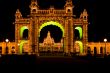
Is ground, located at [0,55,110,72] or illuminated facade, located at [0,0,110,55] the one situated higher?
illuminated facade, located at [0,0,110,55]

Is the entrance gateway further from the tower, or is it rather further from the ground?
the ground

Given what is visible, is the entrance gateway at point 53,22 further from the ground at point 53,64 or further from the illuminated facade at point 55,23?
the ground at point 53,64

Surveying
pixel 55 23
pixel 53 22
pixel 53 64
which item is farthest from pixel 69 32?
pixel 53 64

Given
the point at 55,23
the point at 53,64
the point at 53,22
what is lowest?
the point at 53,64

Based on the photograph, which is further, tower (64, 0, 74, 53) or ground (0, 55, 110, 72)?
tower (64, 0, 74, 53)

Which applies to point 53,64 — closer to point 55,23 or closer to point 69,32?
point 69,32

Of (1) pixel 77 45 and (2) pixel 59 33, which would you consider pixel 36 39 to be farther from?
(2) pixel 59 33

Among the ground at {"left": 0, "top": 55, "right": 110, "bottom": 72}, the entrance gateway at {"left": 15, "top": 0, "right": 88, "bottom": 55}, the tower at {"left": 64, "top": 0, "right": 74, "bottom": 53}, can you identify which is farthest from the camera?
the entrance gateway at {"left": 15, "top": 0, "right": 88, "bottom": 55}

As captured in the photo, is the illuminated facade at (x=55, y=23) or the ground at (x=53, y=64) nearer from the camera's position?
the ground at (x=53, y=64)

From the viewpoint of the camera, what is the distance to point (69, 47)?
65.8m

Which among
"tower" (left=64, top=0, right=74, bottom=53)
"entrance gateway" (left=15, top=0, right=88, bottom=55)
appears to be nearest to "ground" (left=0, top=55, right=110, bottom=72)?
"tower" (left=64, top=0, right=74, bottom=53)

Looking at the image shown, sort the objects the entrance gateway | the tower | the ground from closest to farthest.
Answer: the ground
the tower
the entrance gateway

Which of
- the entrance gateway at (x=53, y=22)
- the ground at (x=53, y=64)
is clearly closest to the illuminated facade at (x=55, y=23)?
the entrance gateway at (x=53, y=22)

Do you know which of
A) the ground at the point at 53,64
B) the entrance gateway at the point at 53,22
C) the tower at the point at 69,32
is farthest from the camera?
the entrance gateway at the point at 53,22
